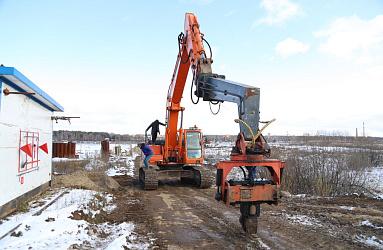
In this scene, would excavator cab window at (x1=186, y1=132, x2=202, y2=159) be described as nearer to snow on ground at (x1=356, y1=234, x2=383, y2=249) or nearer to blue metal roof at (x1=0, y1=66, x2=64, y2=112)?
blue metal roof at (x1=0, y1=66, x2=64, y2=112)

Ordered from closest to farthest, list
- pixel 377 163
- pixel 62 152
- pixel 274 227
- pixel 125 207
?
pixel 274 227
pixel 125 207
pixel 377 163
pixel 62 152

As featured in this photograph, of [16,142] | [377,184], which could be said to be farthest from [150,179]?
[377,184]

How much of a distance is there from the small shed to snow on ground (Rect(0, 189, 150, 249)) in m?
0.80

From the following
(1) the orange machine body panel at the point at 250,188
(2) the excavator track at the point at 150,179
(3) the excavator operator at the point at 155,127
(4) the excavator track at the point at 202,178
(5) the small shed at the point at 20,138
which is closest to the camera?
(1) the orange machine body panel at the point at 250,188

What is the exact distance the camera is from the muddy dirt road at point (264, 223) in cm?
691

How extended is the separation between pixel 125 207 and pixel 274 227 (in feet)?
15.0

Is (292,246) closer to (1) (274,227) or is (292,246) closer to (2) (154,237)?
(1) (274,227)

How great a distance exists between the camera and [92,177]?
17.2 meters

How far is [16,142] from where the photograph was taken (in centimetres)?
930

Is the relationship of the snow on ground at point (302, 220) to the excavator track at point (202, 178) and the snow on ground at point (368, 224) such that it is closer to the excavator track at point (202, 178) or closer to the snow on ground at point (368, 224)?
the snow on ground at point (368, 224)

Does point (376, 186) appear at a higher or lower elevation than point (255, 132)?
lower

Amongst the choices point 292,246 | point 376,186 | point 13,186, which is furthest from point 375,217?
point 13,186

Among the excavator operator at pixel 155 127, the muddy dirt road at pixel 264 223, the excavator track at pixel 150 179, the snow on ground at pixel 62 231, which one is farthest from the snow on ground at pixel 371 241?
the excavator operator at pixel 155 127

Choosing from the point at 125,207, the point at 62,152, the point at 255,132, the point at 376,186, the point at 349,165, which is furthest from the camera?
the point at 62,152
